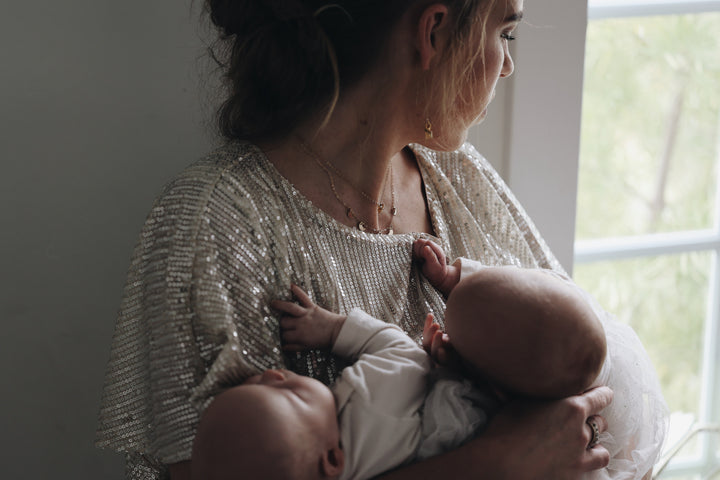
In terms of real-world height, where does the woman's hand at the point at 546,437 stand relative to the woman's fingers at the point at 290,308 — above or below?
below

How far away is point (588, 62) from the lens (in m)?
1.61

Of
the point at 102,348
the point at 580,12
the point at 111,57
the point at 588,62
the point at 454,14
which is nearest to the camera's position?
the point at 454,14

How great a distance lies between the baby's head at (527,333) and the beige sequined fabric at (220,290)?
18 cm

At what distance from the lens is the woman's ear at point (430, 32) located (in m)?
1.05

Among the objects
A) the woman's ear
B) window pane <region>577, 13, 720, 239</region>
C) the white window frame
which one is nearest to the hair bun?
the woman's ear

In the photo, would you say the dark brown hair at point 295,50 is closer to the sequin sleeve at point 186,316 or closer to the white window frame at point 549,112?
the sequin sleeve at point 186,316

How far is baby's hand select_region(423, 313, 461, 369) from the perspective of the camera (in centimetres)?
99

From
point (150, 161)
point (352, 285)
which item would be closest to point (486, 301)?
point (352, 285)

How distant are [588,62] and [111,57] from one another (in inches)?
39.4

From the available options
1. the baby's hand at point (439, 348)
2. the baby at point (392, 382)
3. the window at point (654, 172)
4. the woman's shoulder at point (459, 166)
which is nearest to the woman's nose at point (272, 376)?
the baby at point (392, 382)

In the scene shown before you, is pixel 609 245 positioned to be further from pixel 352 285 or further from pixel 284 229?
pixel 284 229

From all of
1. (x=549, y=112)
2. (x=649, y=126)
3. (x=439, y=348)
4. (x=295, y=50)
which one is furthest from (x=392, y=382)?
(x=649, y=126)

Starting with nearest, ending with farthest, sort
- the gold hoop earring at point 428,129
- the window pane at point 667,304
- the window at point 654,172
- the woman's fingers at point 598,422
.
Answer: the woman's fingers at point 598,422, the gold hoop earring at point 428,129, the window at point 654,172, the window pane at point 667,304

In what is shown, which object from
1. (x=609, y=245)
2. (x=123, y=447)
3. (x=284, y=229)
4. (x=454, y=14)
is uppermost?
(x=454, y=14)
